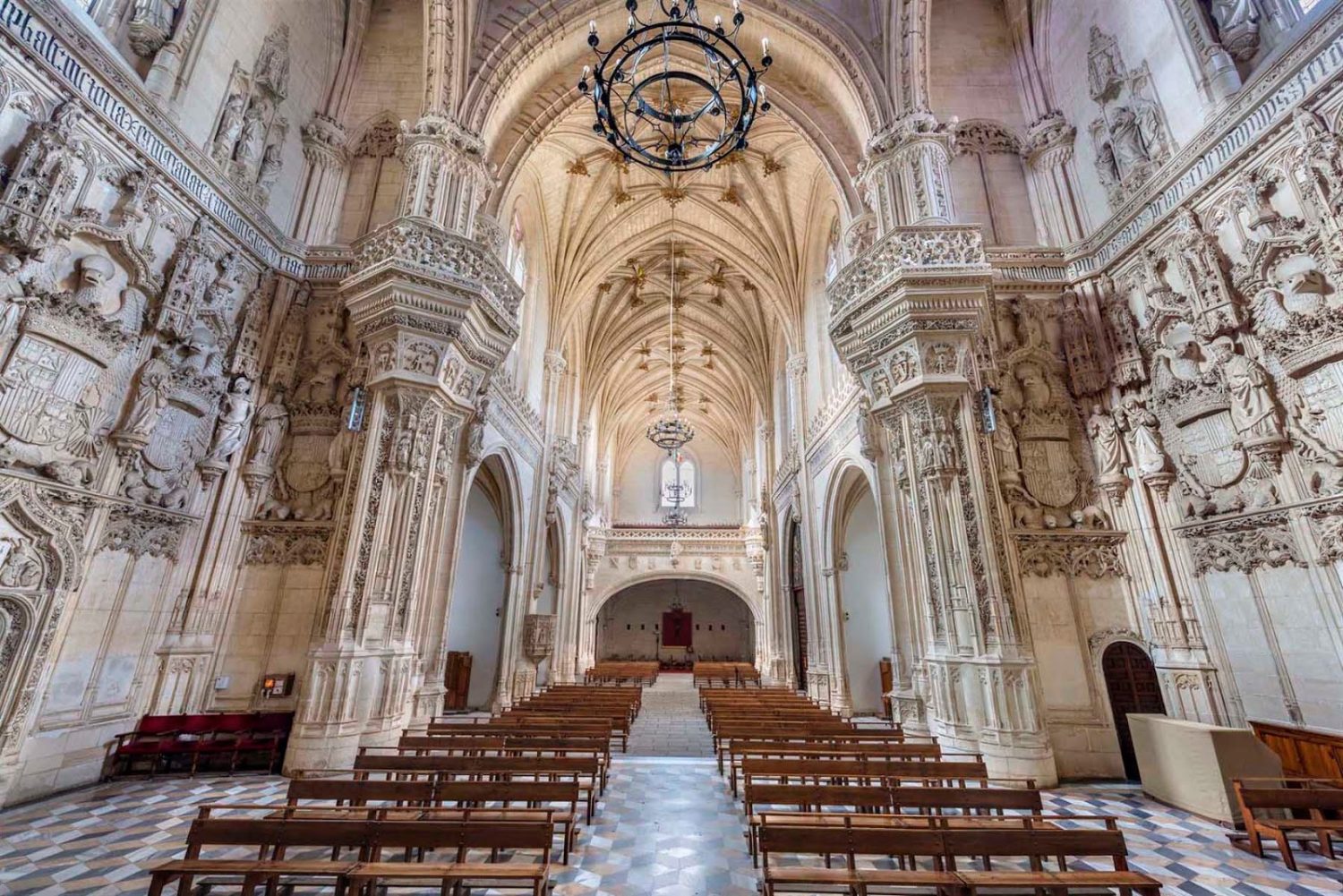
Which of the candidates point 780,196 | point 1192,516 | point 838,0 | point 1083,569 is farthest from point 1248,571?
point 780,196

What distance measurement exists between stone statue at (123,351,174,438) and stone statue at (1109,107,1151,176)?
13.9m

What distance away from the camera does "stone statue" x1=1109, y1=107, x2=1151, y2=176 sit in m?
8.23

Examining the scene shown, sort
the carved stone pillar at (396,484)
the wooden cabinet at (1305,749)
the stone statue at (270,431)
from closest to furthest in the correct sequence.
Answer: the wooden cabinet at (1305,749) → the carved stone pillar at (396,484) → the stone statue at (270,431)

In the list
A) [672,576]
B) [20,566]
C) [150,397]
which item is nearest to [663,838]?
[20,566]

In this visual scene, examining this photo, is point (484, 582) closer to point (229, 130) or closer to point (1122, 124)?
point (229, 130)

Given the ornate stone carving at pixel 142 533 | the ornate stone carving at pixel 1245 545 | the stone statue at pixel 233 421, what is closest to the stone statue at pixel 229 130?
the stone statue at pixel 233 421

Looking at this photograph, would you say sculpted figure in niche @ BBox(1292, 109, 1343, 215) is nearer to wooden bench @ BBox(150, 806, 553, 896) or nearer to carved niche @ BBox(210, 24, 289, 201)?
wooden bench @ BBox(150, 806, 553, 896)

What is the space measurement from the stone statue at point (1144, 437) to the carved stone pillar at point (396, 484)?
976cm

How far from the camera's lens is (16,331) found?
558 centimetres

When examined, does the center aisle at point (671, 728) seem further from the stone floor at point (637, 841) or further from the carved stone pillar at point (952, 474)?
the carved stone pillar at point (952, 474)

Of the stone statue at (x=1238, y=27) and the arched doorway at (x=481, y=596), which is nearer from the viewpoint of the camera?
the stone statue at (x=1238, y=27)

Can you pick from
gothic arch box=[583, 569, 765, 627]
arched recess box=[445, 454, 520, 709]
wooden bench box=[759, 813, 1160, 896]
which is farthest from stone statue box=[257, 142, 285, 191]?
gothic arch box=[583, 569, 765, 627]

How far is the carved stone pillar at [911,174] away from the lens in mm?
8750

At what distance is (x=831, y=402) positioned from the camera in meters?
13.0
